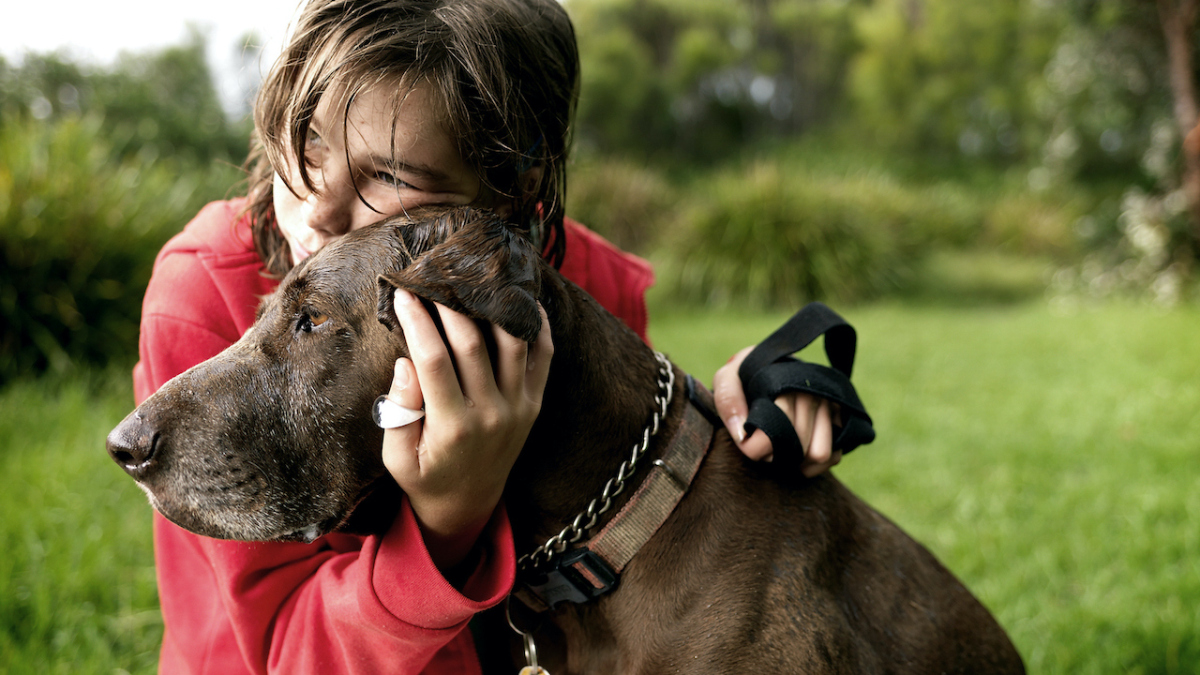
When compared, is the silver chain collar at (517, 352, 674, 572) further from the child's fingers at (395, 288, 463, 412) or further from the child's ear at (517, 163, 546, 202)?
the child's ear at (517, 163, 546, 202)

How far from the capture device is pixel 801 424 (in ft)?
6.82

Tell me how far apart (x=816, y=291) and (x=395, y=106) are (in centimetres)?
1057

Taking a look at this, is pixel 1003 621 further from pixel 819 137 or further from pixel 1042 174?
pixel 819 137

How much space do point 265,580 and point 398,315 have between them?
0.85 m

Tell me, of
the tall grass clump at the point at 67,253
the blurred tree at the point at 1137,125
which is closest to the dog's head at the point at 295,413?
the tall grass clump at the point at 67,253

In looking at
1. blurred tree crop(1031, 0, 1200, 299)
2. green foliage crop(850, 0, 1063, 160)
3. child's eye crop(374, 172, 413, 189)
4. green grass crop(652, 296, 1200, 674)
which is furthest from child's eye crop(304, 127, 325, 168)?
green foliage crop(850, 0, 1063, 160)

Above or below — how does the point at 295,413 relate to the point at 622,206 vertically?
above

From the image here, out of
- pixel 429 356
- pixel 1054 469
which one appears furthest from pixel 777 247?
pixel 429 356

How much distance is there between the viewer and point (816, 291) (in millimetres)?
11750

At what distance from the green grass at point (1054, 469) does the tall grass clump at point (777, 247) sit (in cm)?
221

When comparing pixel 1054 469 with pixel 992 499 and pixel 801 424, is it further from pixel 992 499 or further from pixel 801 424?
pixel 801 424

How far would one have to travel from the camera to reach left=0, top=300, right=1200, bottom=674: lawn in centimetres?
317

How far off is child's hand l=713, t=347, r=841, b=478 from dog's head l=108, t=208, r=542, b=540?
0.70 meters

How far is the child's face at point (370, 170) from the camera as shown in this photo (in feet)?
5.94
